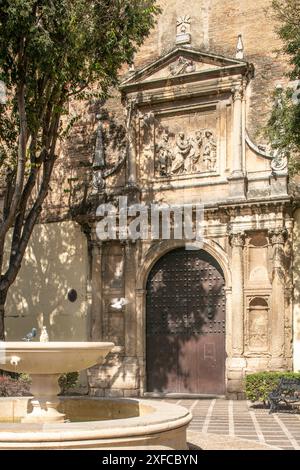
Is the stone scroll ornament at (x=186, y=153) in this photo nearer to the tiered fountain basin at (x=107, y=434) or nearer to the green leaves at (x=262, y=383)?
the green leaves at (x=262, y=383)

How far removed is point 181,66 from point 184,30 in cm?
105

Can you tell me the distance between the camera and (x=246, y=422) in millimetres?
12258

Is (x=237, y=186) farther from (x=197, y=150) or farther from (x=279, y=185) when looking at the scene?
(x=197, y=150)

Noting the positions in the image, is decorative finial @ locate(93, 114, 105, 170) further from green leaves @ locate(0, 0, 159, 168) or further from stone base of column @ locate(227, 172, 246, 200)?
green leaves @ locate(0, 0, 159, 168)

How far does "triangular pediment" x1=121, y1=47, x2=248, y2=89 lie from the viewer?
17469 mm

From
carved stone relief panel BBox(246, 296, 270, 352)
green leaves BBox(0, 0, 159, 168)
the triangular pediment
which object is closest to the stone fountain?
green leaves BBox(0, 0, 159, 168)

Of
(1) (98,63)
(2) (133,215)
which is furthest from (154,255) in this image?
(1) (98,63)

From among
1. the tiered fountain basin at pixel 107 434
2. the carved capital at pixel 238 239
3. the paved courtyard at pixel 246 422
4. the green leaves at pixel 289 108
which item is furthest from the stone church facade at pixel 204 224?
the tiered fountain basin at pixel 107 434

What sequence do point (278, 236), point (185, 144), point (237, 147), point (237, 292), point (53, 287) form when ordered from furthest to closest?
point (53, 287)
point (185, 144)
point (237, 147)
point (237, 292)
point (278, 236)

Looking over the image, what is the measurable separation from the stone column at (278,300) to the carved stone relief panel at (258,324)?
0.29 metres

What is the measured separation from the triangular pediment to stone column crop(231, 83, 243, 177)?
0.56 meters

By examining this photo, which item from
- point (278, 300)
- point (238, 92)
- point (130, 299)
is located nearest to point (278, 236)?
point (278, 300)

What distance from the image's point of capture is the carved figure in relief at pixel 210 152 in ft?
58.0

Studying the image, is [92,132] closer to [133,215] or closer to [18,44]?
[133,215]
